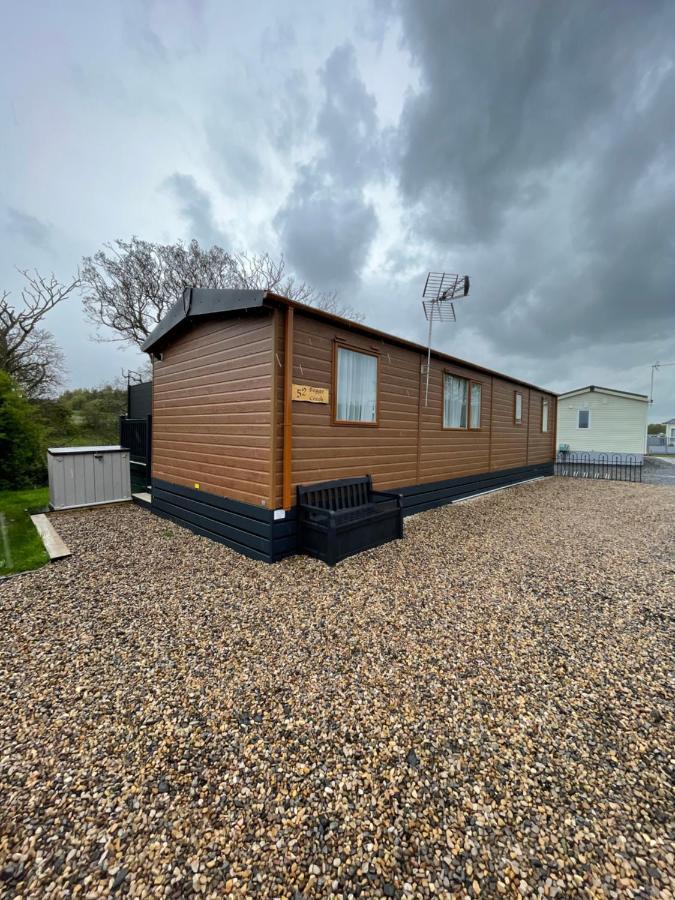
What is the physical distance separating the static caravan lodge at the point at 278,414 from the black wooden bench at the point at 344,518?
6.2 inches

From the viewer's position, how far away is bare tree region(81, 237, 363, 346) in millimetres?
12586

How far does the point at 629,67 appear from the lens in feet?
26.5

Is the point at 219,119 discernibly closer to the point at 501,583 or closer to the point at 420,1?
the point at 420,1

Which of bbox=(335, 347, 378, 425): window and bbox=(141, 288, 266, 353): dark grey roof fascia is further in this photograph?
bbox=(335, 347, 378, 425): window

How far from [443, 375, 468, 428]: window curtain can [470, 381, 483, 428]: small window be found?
1.23 ft

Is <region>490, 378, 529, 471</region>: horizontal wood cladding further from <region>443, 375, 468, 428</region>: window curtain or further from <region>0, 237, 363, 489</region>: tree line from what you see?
<region>0, 237, 363, 489</region>: tree line

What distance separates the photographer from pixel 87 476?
22.7 ft

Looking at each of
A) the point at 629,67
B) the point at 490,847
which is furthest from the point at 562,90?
the point at 490,847

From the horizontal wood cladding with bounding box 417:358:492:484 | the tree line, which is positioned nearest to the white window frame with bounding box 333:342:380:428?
the horizontal wood cladding with bounding box 417:358:492:484

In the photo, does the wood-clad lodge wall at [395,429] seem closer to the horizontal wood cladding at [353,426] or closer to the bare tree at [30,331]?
the horizontal wood cladding at [353,426]

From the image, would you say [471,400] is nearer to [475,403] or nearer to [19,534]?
[475,403]

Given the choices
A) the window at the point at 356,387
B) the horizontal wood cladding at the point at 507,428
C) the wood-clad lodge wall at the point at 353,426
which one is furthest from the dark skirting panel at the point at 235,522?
the horizontal wood cladding at the point at 507,428

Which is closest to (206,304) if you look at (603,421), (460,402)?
(460,402)

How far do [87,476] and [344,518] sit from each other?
529cm
